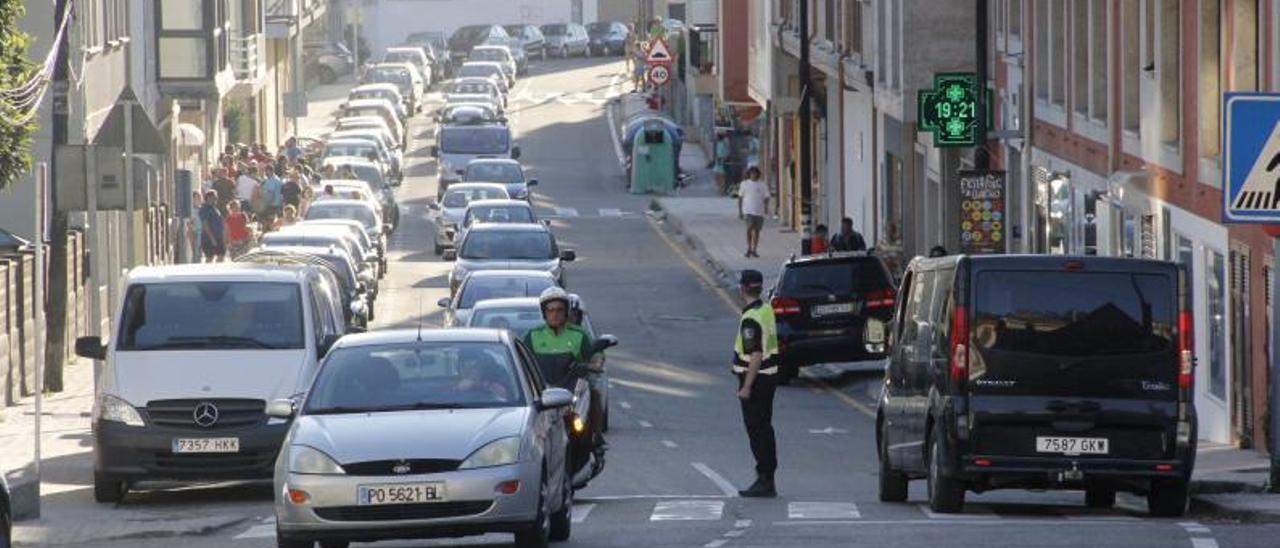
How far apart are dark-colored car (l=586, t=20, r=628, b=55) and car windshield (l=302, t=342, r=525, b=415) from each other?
103310mm

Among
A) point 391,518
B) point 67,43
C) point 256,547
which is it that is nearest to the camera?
point 391,518


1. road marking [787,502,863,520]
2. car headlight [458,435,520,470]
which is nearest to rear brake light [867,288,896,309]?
road marking [787,502,863,520]

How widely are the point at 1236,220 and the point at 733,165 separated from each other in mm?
57338

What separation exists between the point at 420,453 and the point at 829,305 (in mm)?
20104

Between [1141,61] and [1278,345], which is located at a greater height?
[1141,61]

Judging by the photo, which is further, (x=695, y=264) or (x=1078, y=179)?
(x=695, y=264)

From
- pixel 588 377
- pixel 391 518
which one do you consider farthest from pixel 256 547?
pixel 588 377

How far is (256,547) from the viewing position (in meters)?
18.5

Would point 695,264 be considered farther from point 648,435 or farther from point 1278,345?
point 1278,345

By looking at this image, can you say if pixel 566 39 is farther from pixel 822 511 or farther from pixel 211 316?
→ pixel 822 511

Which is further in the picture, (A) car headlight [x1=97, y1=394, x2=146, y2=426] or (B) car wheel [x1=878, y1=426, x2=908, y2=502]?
(A) car headlight [x1=97, y1=394, x2=146, y2=426]

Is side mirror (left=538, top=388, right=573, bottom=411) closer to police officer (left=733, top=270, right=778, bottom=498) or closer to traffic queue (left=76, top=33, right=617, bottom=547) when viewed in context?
traffic queue (left=76, top=33, right=617, bottom=547)

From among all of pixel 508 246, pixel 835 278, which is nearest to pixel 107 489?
pixel 835 278

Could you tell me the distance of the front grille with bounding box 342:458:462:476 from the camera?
1631cm
